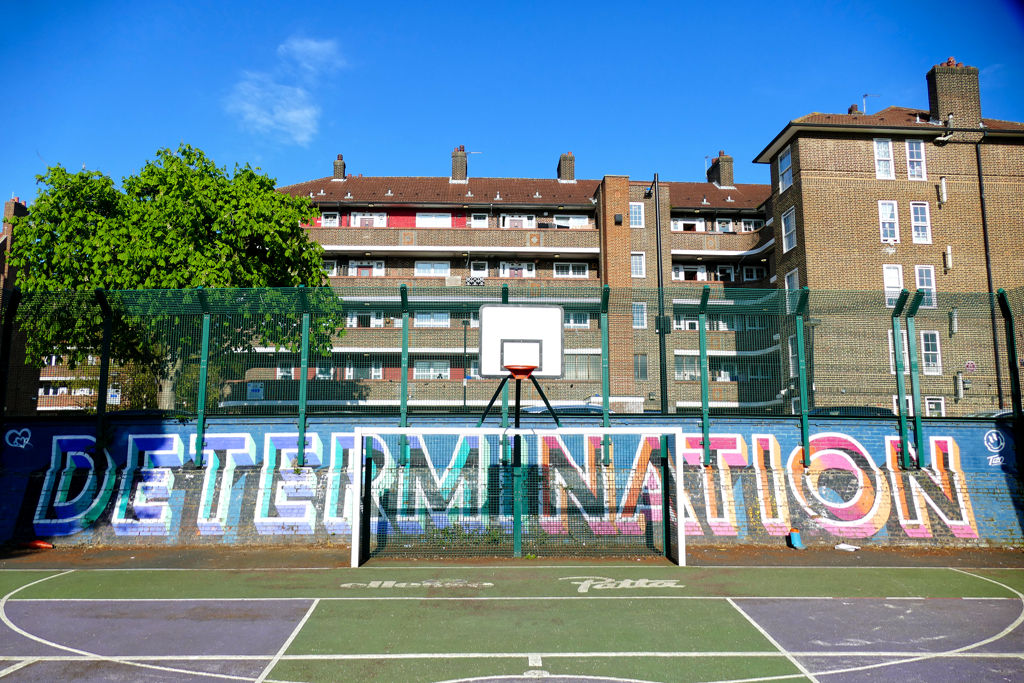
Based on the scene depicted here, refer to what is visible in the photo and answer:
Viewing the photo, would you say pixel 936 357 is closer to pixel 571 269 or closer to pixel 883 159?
pixel 883 159

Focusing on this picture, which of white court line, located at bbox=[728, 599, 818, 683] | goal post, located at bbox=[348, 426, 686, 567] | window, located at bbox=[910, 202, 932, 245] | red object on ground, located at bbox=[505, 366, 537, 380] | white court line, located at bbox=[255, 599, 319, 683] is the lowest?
white court line, located at bbox=[728, 599, 818, 683]

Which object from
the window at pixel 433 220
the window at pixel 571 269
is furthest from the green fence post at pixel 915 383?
the window at pixel 433 220

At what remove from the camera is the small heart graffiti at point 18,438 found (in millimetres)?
12125

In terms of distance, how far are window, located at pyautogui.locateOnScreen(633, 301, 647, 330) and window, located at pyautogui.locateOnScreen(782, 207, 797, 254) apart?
22345 mm

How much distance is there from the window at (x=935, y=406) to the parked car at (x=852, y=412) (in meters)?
0.72

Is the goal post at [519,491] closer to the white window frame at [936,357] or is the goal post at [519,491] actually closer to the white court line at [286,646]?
the white court line at [286,646]

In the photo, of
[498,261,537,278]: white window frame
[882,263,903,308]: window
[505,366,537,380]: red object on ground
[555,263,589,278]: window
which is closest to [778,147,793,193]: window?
[882,263,903,308]: window

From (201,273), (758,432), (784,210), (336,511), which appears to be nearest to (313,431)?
(336,511)

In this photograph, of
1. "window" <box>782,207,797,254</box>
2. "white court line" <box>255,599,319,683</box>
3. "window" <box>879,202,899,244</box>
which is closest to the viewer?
"white court line" <box>255,599,319,683</box>

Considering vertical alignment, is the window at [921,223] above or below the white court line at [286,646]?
above

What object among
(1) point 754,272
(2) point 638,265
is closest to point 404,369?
(2) point 638,265

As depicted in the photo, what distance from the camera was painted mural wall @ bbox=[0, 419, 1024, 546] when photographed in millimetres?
11508

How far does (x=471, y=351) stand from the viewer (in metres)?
12.2

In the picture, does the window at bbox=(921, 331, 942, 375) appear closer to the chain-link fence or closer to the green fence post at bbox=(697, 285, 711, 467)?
the chain-link fence
